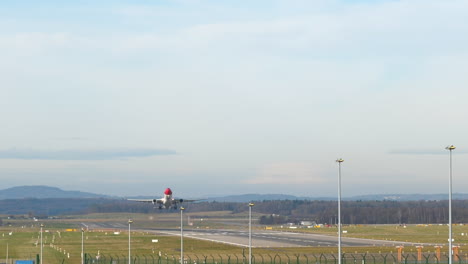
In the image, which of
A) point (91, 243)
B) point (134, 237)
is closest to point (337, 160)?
point (91, 243)

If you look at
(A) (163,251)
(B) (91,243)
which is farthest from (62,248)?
(A) (163,251)

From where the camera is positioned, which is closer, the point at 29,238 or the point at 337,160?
the point at 337,160

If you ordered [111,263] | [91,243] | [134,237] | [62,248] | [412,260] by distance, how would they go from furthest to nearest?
[134,237] → [91,243] → [62,248] → [412,260] → [111,263]

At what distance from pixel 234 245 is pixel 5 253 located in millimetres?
41630

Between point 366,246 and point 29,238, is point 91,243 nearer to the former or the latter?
point 29,238

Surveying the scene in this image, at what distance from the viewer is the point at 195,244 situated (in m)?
161

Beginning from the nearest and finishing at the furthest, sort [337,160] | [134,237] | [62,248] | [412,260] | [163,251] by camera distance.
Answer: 1. [337,160]
2. [412,260]
3. [163,251]
4. [62,248]
5. [134,237]

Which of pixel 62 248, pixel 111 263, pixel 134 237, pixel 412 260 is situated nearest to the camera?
pixel 111 263

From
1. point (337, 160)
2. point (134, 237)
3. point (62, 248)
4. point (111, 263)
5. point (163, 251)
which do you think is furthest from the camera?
point (134, 237)

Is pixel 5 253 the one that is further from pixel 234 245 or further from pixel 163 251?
pixel 234 245

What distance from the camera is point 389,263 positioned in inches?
4675

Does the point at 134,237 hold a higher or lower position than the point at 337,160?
lower

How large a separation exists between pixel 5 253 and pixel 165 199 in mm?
36026

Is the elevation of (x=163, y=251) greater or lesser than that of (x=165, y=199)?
lesser
